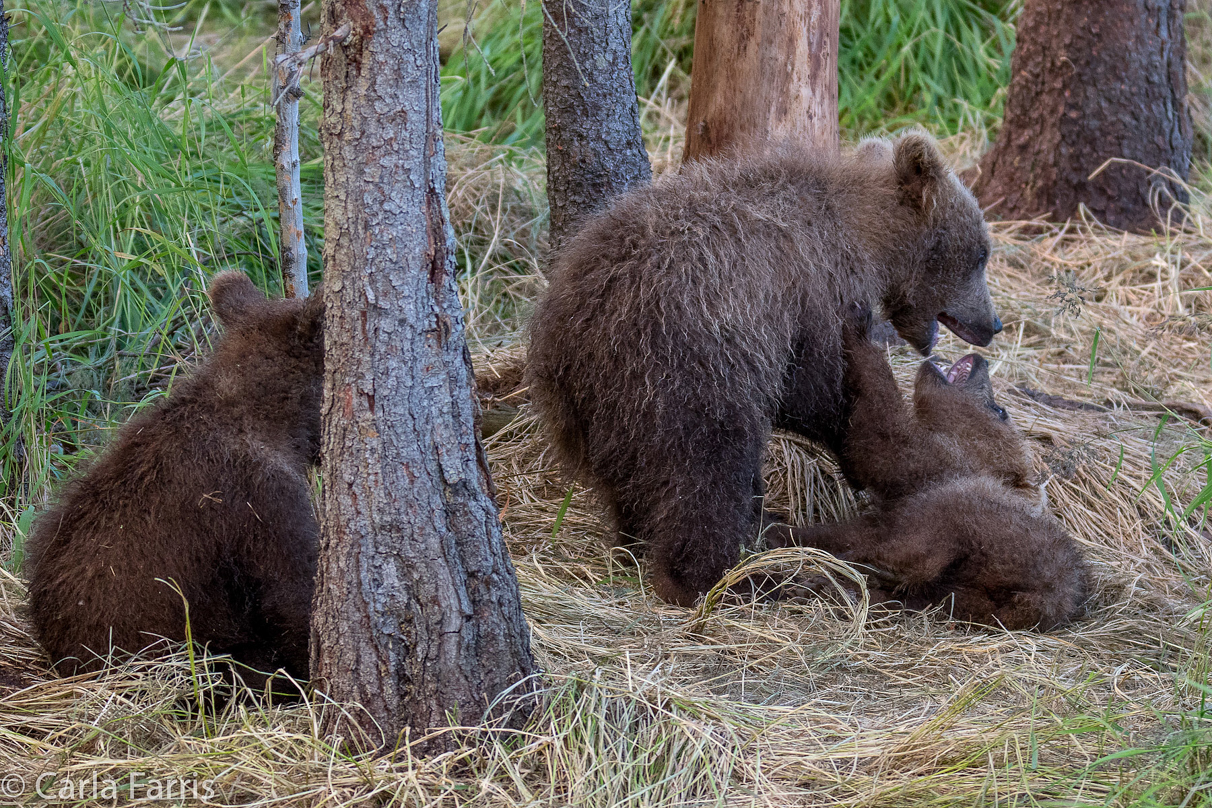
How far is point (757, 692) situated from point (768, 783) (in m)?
0.63

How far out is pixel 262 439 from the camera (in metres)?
3.09

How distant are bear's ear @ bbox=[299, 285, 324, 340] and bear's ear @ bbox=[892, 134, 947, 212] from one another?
2326mm

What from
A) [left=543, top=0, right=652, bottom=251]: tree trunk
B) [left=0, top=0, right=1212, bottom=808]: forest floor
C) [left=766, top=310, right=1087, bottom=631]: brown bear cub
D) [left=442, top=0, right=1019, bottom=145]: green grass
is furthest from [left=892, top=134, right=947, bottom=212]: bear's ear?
[left=442, top=0, right=1019, bottom=145]: green grass

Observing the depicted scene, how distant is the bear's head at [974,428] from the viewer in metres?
4.27

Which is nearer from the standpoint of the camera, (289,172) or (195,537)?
(195,537)

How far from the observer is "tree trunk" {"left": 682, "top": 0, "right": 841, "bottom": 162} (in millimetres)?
4762

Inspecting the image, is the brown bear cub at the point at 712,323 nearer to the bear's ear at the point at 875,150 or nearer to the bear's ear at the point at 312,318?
the bear's ear at the point at 875,150

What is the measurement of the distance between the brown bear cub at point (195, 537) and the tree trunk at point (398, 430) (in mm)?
368

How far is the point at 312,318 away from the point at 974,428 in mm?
2630

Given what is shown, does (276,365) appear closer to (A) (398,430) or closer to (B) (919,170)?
(A) (398,430)

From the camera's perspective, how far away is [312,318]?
3172mm

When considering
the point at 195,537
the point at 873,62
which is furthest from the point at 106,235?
the point at 873,62

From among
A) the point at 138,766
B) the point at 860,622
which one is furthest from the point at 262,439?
the point at 860,622

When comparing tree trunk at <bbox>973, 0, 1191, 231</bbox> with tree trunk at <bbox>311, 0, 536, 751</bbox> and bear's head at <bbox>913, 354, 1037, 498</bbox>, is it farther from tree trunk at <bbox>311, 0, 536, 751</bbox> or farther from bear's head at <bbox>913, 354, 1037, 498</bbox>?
tree trunk at <bbox>311, 0, 536, 751</bbox>
